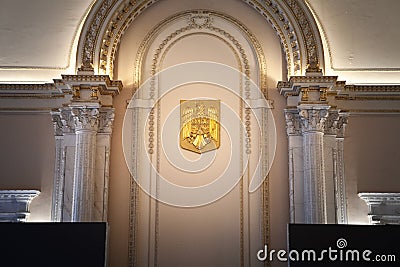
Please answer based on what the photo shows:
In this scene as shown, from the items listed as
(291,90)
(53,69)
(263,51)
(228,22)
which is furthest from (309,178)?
(53,69)

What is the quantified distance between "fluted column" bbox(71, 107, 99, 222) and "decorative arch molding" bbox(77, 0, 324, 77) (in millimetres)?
858

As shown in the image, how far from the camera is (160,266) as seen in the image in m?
10.6

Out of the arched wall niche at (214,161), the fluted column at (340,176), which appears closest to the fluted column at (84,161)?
the arched wall niche at (214,161)

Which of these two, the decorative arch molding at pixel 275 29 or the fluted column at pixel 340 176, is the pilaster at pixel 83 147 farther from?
the fluted column at pixel 340 176

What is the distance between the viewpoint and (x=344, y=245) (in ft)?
31.4

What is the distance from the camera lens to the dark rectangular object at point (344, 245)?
9.52m

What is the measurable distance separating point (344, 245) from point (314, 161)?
1567mm

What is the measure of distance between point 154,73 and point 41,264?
4.06m

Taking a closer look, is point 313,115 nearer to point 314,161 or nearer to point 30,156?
point 314,161

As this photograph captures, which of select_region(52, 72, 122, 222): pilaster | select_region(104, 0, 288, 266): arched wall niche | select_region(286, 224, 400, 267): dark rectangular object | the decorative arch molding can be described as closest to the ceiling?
the decorative arch molding

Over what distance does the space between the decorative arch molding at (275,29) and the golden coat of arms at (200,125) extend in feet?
4.97

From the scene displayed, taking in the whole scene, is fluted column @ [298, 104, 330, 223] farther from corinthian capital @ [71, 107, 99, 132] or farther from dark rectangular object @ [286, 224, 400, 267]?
corinthian capital @ [71, 107, 99, 132]

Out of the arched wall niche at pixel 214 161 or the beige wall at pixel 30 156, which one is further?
the beige wall at pixel 30 156

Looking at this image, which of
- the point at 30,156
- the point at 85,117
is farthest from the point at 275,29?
the point at 30,156
